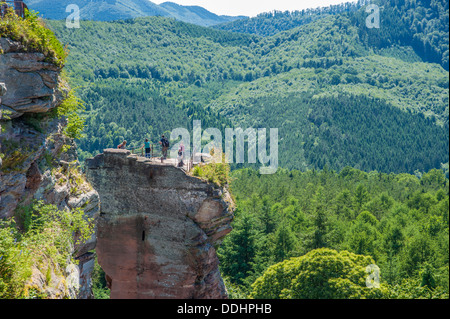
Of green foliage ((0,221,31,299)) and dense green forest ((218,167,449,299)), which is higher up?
green foliage ((0,221,31,299))

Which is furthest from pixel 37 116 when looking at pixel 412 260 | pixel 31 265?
pixel 412 260

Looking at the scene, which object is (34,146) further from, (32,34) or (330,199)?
(330,199)

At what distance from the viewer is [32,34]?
52.6ft

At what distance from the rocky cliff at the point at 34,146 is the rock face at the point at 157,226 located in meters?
7.50

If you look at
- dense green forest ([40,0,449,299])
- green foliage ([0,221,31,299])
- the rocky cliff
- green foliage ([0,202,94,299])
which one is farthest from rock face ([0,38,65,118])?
dense green forest ([40,0,449,299])

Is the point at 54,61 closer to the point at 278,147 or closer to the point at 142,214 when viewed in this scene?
the point at 142,214

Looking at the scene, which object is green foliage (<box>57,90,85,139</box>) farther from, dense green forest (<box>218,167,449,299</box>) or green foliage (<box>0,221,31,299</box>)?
dense green forest (<box>218,167,449,299</box>)

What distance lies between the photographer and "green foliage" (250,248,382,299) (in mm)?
29594

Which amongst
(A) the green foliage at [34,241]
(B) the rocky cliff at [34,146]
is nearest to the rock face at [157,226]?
(A) the green foliage at [34,241]

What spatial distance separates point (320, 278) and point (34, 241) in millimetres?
19644

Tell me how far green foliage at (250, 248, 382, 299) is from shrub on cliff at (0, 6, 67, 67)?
2007 centimetres

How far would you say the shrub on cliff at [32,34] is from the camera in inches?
616

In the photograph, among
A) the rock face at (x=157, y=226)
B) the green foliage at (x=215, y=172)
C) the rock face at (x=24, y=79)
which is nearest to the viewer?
the rock face at (x=24, y=79)

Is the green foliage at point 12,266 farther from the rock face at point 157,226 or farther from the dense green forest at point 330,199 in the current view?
the dense green forest at point 330,199
